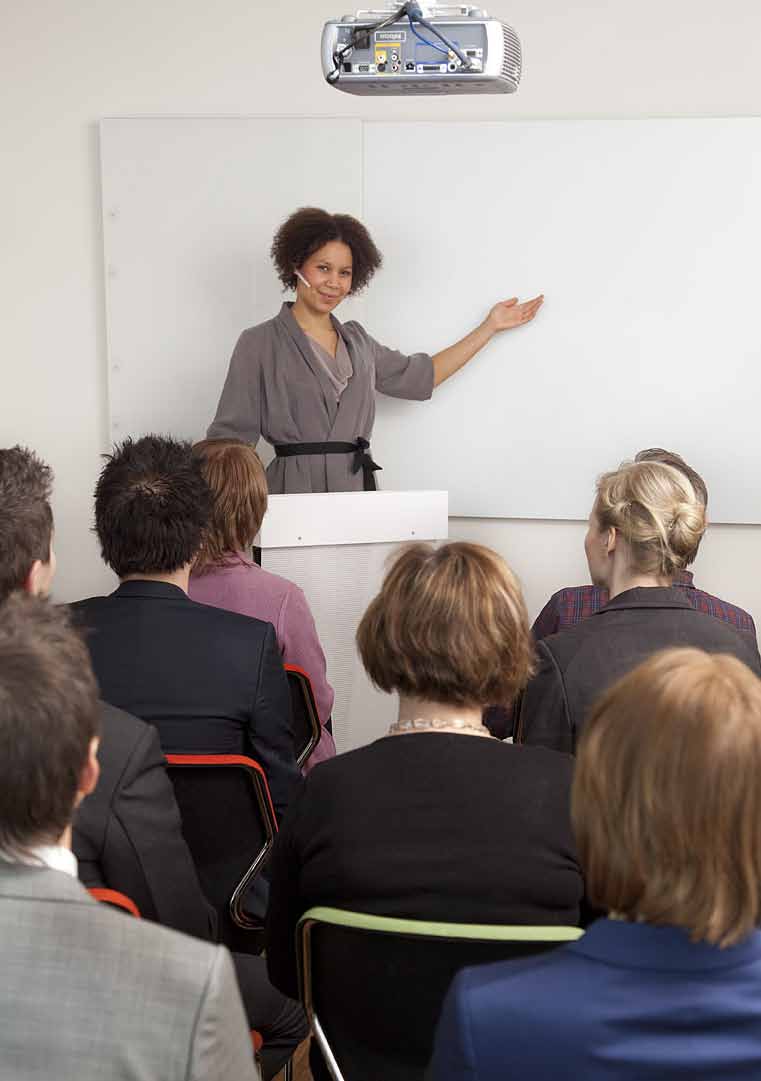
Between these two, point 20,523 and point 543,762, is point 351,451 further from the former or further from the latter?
point 543,762

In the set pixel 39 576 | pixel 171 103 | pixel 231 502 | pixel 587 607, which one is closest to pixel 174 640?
pixel 39 576

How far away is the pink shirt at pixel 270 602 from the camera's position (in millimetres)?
2578

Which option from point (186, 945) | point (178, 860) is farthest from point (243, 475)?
point (186, 945)

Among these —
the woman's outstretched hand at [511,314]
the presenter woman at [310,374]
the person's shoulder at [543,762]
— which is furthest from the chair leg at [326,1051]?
the woman's outstretched hand at [511,314]

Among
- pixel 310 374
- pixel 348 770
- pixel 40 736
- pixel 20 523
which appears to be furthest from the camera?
pixel 310 374

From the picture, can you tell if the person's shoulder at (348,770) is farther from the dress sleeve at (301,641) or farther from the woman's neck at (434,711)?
the dress sleeve at (301,641)

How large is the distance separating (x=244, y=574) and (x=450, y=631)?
1.08 m

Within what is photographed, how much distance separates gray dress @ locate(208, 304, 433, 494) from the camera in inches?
153

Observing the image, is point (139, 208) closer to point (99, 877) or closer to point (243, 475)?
point (243, 475)

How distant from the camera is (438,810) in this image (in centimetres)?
139


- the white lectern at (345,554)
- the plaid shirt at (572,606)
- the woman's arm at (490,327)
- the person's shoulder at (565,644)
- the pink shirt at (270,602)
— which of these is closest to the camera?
the person's shoulder at (565,644)

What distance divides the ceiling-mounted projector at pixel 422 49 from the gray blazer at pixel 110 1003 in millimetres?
2162

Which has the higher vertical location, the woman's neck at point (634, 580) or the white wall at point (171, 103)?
the white wall at point (171, 103)

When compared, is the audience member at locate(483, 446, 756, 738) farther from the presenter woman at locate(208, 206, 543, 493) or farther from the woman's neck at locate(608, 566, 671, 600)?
the presenter woman at locate(208, 206, 543, 493)
